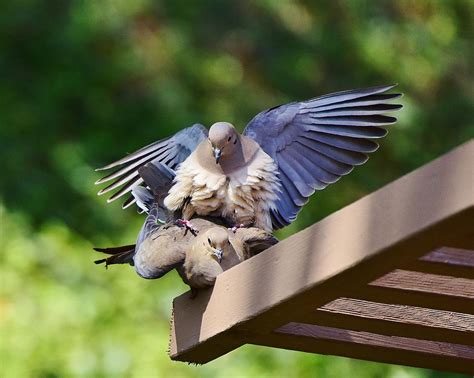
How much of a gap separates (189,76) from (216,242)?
546 centimetres

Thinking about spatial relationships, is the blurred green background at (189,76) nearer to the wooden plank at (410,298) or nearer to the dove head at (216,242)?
the dove head at (216,242)

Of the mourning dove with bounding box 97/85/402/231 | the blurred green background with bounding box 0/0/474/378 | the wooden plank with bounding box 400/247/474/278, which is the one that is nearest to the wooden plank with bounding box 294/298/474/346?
the wooden plank with bounding box 400/247/474/278

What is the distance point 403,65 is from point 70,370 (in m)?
3.90

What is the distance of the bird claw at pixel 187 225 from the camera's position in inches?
109

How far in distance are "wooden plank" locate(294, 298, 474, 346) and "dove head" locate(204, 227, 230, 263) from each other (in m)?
0.22

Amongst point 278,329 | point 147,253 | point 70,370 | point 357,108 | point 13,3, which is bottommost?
point 70,370

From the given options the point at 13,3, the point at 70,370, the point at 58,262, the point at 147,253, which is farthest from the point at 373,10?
the point at 147,253

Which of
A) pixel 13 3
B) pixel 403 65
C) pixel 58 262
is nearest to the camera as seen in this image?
pixel 58 262

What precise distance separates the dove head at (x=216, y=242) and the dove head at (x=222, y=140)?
1.48 ft

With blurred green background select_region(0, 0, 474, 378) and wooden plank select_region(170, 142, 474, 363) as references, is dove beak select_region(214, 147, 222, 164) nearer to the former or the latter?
wooden plank select_region(170, 142, 474, 363)

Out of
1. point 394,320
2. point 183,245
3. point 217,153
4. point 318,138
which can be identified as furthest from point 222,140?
point 394,320

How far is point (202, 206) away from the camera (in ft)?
9.72

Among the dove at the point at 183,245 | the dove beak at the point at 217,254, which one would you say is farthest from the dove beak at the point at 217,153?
the dove beak at the point at 217,254

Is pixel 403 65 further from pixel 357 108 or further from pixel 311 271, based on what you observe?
pixel 311 271
